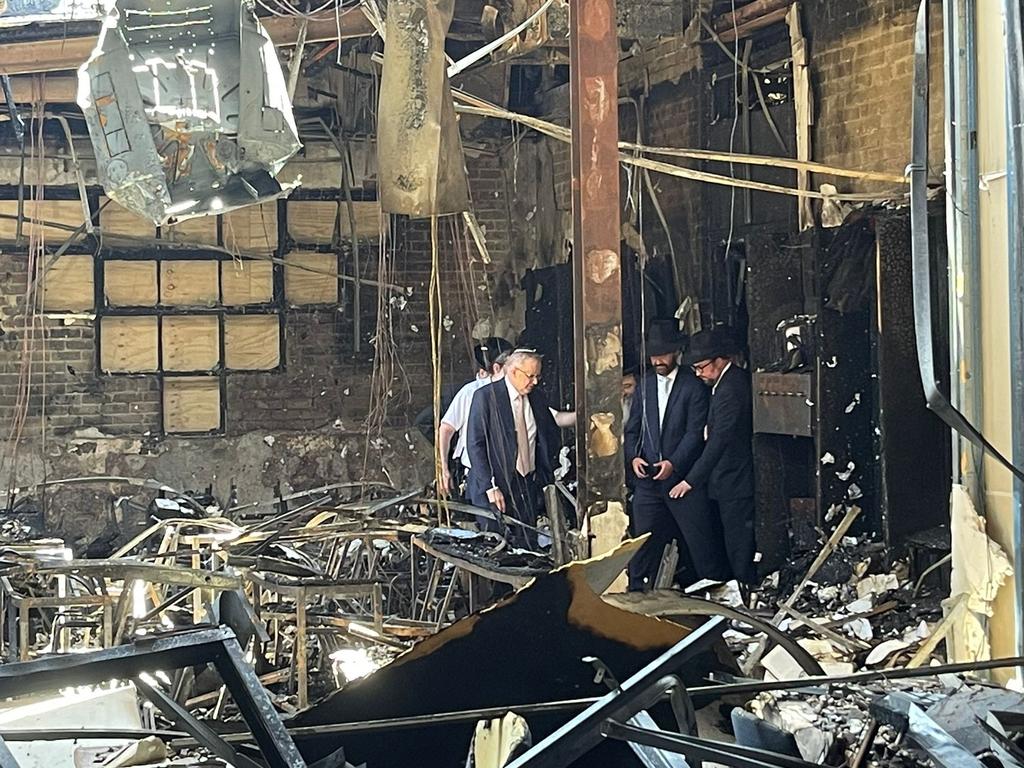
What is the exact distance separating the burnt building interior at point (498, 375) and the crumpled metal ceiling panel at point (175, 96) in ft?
0.06

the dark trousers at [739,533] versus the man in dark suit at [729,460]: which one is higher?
the man in dark suit at [729,460]

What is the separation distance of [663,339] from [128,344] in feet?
20.0

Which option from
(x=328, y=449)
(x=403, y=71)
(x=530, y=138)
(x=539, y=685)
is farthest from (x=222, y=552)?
(x=530, y=138)

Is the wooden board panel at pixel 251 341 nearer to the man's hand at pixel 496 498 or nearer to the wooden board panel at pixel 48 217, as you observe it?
the wooden board panel at pixel 48 217

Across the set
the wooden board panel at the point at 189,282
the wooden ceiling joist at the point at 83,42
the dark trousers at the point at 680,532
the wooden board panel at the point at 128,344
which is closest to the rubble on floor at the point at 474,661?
the dark trousers at the point at 680,532

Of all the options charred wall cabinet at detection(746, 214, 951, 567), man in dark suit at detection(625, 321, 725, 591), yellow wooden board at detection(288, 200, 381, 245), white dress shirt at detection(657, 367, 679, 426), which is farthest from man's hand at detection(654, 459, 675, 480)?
yellow wooden board at detection(288, 200, 381, 245)

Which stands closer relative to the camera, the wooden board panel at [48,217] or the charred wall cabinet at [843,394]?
the charred wall cabinet at [843,394]

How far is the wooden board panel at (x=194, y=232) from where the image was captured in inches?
517

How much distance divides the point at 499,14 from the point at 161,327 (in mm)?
5098

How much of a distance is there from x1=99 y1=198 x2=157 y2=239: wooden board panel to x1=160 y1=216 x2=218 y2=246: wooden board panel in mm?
159

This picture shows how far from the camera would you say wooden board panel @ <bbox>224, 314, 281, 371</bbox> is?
13.3 meters

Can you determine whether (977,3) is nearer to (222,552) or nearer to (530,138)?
(222,552)

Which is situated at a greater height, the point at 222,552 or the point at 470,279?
the point at 470,279

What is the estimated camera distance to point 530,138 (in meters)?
13.4
